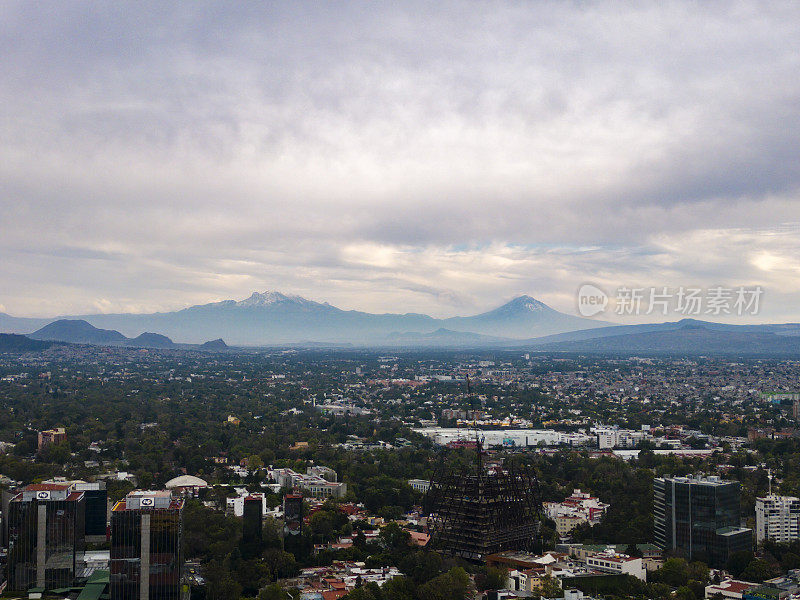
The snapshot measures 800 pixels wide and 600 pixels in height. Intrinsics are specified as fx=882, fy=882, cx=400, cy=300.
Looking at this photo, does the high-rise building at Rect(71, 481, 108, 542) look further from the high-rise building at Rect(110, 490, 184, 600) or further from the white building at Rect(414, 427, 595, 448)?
the white building at Rect(414, 427, 595, 448)

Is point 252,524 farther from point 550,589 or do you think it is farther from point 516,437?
point 516,437

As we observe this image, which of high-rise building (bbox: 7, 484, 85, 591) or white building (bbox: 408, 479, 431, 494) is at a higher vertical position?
high-rise building (bbox: 7, 484, 85, 591)

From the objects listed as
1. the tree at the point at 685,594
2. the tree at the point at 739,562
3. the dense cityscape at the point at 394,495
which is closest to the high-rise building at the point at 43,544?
the dense cityscape at the point at 394,495

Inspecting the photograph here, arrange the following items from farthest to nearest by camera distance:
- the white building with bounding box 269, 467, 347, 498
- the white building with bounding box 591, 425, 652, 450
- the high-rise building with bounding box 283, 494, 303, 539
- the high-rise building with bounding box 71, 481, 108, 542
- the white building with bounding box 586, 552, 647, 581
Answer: the white building with bounding box 591, 425, 652, 450 < the white building with bounding box 269, 467, 347, 498 < the high-rise building with bounding box 283, 494, 303, 539 < the high-rise building with bounding box 71, 481, 108, 542 < the white building with bounding box 586, 552, 647, 581

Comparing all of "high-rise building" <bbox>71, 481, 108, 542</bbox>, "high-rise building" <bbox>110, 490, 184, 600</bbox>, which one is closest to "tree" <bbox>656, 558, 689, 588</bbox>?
"high-rise building" <bbox>110, 490, 184, 600</bbox>

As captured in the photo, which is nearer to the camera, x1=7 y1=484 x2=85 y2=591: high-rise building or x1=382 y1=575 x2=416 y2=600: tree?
x1=382 y1=575 x2=416 y2=600: tree

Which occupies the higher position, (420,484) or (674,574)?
(674,574)

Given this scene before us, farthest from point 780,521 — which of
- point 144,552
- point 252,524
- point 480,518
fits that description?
point 144,552
